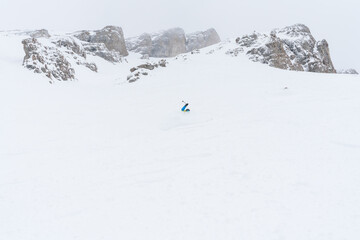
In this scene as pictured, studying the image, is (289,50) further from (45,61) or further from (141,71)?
(45,61)

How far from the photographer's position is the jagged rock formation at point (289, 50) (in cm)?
3869

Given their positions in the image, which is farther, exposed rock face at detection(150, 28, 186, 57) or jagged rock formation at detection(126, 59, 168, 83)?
exposed rock face at detection(150, 28, 186, 57)

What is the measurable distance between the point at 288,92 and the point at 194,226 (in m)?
15.1

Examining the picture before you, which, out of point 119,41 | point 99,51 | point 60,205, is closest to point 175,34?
point 119,41

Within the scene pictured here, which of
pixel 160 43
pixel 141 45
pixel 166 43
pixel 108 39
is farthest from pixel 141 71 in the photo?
pixel 166 43

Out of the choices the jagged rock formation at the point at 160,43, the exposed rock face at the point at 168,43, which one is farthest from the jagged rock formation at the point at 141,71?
the exposed rock face at the point at 168,43

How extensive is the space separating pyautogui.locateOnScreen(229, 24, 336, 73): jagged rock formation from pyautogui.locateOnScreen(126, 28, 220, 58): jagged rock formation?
64.1m

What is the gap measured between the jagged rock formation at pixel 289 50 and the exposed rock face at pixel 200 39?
237ft

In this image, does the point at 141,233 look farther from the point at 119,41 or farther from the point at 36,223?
the point at 119,41

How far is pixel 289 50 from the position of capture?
46000 millimetres

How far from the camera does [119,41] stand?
79188mm

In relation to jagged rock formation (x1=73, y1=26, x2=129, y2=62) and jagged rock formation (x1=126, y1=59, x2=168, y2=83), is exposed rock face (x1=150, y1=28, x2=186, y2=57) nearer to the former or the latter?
jagged rock formation (x1=73, y1=26, x2=129, y2=62)

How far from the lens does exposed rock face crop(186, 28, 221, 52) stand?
402ft

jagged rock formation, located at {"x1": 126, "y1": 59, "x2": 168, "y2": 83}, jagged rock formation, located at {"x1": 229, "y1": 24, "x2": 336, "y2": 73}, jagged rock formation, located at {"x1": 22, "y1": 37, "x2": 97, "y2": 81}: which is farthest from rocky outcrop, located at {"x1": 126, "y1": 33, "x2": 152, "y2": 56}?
jagged rock formation, located at {"x1": 22, "y1": 37, "x2": 97, "y2": 81}
